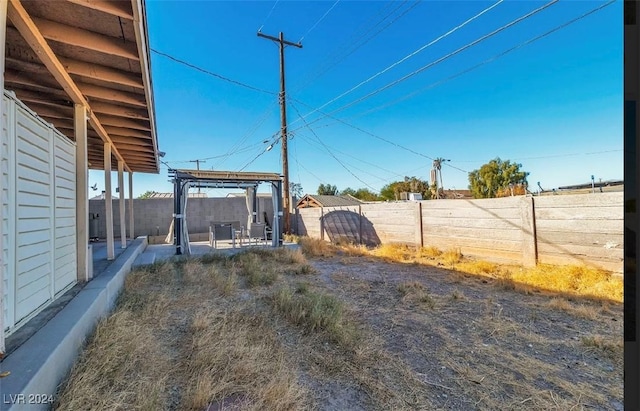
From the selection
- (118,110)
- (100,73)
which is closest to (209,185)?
(118,110)

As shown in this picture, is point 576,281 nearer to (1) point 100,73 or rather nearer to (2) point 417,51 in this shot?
(2) point 417,51

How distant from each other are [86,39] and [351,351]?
3.49 metres

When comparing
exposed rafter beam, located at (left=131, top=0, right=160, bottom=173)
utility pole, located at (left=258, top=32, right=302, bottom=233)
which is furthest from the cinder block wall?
exposed rafter beam, located at (left=131, top=0, right=160, bottom=173)

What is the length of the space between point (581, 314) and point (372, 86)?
24.2ft

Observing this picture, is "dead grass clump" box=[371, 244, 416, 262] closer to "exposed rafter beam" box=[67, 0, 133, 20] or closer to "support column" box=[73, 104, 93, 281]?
"support column" box=[73, 104, 93, 281]

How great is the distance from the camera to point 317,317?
3146mm

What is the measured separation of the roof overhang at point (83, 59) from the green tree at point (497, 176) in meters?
27.8

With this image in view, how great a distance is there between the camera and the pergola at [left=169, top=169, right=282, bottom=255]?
752 centimetres

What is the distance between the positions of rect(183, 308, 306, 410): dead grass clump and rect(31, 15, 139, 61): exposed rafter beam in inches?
103

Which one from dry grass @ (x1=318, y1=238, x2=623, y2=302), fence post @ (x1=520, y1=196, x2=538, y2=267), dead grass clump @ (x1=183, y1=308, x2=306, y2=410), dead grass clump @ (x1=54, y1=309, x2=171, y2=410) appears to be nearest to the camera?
dead grass clump @ (x1=54, y1=309, x2=171, y2=410)

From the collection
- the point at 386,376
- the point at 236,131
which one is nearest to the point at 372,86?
the point at 386,376

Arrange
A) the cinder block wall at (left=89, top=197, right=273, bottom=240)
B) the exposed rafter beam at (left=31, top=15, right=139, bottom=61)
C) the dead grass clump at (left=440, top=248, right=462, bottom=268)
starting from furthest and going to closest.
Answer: the cinder block wall at (left=89, top=197, right=273, bottom=240) → the dead grass clump at (left=440, top=248, right=462, bottom=268) → the exposed rafter beam at (left=31, top=15, right=139, bottom=61)

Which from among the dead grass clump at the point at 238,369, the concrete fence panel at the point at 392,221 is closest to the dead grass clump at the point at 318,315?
the dead grass clump at the point at 238,369

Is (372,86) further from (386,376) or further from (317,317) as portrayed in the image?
(386,376)
